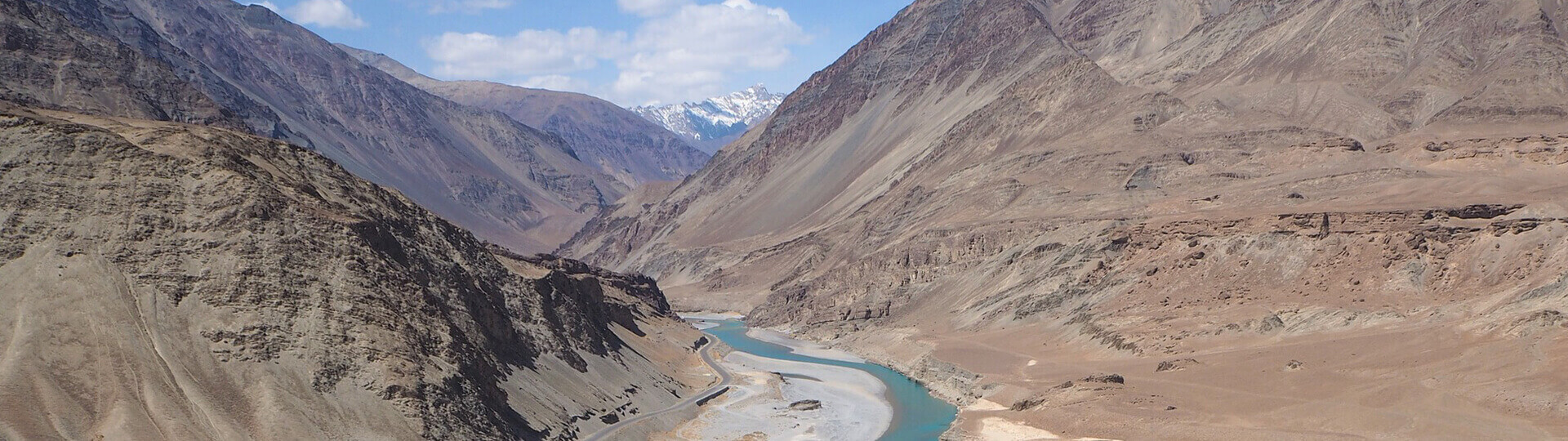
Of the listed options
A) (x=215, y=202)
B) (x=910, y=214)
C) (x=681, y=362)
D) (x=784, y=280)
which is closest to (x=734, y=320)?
(x=784, y=280)

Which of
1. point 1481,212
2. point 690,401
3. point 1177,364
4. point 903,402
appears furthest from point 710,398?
point 1481,212

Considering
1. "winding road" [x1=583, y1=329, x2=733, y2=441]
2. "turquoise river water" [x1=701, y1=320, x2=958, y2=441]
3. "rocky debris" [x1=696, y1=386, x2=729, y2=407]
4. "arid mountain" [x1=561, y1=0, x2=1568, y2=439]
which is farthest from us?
"rocky debris" [x1=696, y1=386, x2=729, y2=407]

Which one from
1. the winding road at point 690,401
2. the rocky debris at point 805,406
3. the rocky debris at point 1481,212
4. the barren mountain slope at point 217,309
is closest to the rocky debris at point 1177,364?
the rocky debris at point 805,406

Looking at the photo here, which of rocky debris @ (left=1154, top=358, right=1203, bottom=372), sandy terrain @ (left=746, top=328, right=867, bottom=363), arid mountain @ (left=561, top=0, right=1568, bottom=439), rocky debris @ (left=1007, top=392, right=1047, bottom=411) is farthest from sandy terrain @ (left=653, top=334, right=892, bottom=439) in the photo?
rocky debris @ (left=1154, top=358, right=1203, bottom=372)

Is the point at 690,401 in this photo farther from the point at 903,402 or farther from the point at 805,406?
the point at 903,402

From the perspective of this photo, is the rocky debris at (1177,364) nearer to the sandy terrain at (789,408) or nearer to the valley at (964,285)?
the valley at (964,285)

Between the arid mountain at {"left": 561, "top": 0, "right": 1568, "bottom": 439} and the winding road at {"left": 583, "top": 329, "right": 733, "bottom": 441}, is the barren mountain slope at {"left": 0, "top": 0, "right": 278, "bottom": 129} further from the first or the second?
Result: the winding road at {"left": 583, "top": 329, "right": 733, "bottom": 441}
